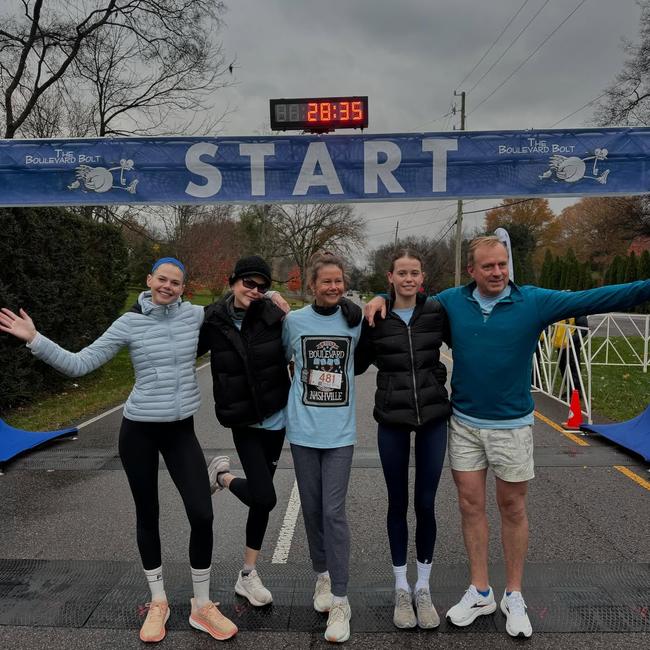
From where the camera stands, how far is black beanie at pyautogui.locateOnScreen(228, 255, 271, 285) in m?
3.14

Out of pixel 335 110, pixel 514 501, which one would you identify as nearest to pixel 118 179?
pixel 335 110

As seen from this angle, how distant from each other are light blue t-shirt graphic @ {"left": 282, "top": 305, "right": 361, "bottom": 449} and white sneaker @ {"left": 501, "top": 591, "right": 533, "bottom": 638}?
4.13ft

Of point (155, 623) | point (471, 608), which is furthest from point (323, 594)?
point (155, 623)

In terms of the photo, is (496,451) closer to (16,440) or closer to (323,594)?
(323,594)

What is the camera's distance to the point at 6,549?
4.09 metres

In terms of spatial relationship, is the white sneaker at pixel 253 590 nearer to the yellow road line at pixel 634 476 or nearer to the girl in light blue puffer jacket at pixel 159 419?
the girl in light blue puffer jacket at pixel 159 419

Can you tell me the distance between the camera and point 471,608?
3086 millimetres

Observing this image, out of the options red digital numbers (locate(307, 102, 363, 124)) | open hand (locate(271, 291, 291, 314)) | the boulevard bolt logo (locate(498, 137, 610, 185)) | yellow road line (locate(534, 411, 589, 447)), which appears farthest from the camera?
red digital numbers (locate(307, 102, 363, 124))

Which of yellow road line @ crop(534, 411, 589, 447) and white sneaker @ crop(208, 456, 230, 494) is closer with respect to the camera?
white sneaker @ crop(208, 456, 230, 494)

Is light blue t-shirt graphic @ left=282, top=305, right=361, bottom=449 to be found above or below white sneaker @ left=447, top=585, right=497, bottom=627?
above

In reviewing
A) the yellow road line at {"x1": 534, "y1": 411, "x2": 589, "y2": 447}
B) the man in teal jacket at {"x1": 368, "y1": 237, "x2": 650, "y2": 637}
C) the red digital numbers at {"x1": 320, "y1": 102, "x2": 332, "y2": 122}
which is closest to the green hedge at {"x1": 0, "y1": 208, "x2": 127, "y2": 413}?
the red digital numbers at {"x1": 320, "y1": 102, "x2": 332, "y2": 122}

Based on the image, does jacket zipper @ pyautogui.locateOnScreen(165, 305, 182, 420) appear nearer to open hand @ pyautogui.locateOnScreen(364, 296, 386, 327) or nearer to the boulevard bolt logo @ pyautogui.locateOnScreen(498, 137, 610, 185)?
open hand @ pyautogui.locateOnScreen(364, 296, 386, 327)

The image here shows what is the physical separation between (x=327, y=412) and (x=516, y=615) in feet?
4.93

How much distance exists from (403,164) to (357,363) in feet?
11.5
